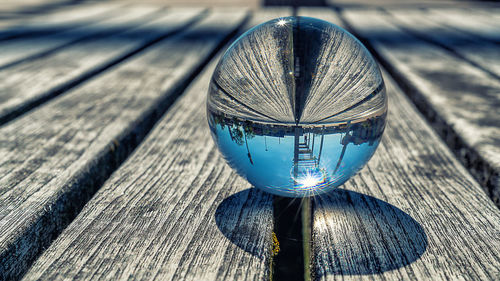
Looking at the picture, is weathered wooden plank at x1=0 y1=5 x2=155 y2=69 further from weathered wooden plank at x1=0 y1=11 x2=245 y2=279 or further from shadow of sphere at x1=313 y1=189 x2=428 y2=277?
shadow of sphere at x1=313 y1=189 x2=428 y2=277

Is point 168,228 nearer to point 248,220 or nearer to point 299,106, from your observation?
point 248,220

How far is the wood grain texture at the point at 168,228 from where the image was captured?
584 mm

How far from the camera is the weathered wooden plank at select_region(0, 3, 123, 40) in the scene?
7.18 ft

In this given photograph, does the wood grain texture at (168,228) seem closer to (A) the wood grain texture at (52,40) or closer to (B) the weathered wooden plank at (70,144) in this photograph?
(B) the weathered wooden plank at (70,144)

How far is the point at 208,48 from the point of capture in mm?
1892

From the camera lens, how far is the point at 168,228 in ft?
2.22

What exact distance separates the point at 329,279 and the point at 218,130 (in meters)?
0.30

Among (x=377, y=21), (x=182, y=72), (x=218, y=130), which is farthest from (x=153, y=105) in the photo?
(x=377, y=21)

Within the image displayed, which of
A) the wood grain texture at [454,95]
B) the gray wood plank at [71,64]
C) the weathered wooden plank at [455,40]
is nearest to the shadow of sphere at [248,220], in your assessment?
the wood grain texture at [454,95]

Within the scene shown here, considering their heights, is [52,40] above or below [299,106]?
below

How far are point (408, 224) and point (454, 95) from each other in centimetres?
73

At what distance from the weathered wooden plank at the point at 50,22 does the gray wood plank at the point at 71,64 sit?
0.64ft

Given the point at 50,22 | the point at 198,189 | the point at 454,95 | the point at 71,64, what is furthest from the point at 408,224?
the point at 50,22

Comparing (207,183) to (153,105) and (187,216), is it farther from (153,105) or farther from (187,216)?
(153,105)
